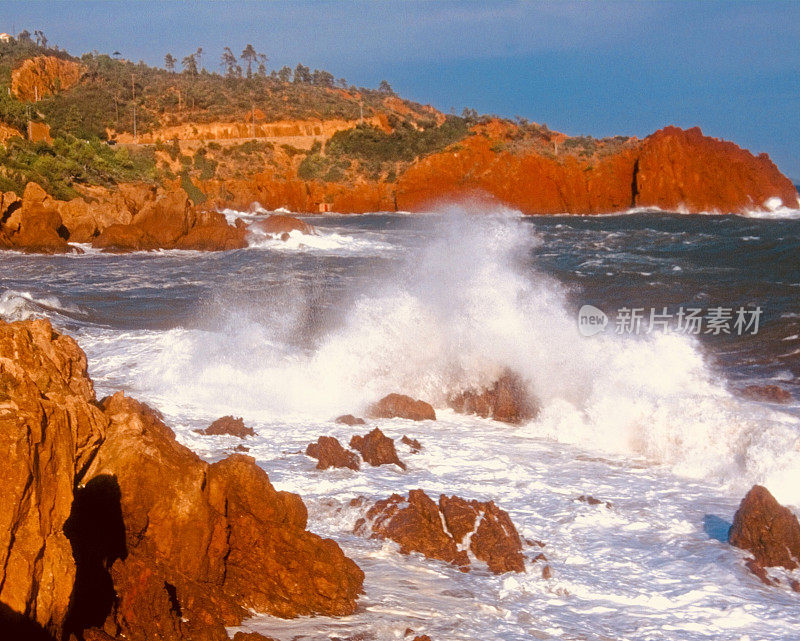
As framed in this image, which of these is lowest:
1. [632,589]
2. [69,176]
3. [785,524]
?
[632,589]

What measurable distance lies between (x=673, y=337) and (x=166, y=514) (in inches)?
411

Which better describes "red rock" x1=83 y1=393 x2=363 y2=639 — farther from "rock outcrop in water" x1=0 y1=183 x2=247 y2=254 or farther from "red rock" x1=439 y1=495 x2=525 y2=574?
"rock outcrop in water" x1=0 y1=183 x2=247 y2=254

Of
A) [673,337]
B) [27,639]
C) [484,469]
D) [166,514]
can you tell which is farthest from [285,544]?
[673,337]

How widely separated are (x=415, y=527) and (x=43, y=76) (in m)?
77.6

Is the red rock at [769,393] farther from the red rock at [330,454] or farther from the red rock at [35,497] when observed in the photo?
the red rock at [35,497]

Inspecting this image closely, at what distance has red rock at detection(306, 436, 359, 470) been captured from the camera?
8320 millimetres

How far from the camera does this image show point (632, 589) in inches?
246

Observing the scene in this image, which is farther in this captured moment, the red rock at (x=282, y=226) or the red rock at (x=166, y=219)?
the red rock at (x=282, y=226)

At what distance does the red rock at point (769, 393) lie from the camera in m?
11.5

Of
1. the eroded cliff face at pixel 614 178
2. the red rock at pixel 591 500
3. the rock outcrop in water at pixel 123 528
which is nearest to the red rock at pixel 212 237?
the red rock at pixel 591 500

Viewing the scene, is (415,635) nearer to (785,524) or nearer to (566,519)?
(566,519)

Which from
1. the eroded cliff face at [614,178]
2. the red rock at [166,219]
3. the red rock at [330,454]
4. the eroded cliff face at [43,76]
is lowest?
the red rock at [330,454]

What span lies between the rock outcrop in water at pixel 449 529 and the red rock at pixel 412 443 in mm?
1930

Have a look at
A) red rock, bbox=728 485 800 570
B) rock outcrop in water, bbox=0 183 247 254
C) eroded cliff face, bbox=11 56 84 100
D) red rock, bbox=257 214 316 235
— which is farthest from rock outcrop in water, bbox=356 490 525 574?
eroded cliff face, bbox=11 56 84 100
